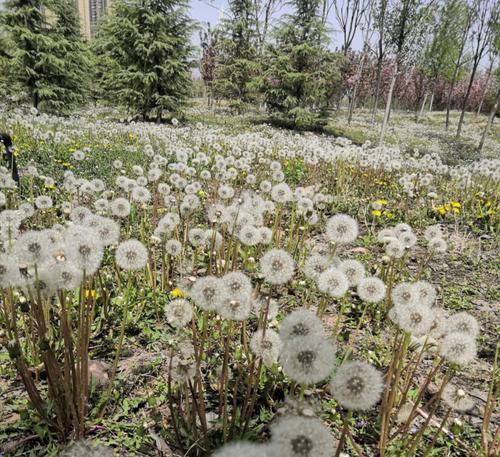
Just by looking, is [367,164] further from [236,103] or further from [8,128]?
[236,103]

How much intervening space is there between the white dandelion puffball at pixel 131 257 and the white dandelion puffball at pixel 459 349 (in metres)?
1.57

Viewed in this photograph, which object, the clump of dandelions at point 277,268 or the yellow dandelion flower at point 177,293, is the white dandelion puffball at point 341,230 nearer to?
the clump of dandelions at point 277,268

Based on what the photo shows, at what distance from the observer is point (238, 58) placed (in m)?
31.7

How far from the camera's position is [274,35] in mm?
23453

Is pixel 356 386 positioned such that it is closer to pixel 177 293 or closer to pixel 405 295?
pixel 405 295

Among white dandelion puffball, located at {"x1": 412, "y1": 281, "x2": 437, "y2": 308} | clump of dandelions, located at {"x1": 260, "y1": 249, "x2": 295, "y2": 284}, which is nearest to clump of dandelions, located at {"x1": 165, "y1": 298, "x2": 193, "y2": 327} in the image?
clump of dandelions, located at {"x1": 260, "y1": 249, "x2": 295, "y2": 284}

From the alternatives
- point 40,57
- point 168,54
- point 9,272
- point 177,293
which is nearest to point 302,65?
point 168,54

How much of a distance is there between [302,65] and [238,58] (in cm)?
1023

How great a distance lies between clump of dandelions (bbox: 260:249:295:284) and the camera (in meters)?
1.88

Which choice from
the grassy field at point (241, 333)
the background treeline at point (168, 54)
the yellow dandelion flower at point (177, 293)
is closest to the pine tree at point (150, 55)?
the background treeline at point (168, 54)

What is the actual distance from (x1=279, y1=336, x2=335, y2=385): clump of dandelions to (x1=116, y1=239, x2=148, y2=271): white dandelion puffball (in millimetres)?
1044

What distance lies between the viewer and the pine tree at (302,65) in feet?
74.6

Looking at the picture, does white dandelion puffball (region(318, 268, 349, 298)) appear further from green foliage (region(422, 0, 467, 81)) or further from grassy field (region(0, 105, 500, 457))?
green foliage (region(422, 0, 467, 81))

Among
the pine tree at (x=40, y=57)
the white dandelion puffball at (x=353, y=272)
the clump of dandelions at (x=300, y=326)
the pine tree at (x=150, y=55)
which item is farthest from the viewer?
the pine tree at (x=150, y=55)
